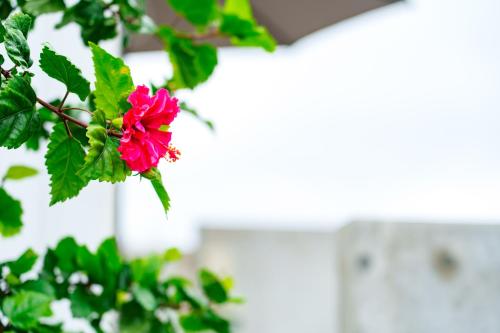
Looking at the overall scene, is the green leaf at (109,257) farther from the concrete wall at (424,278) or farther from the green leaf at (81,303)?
the concrete wall at (424,278)

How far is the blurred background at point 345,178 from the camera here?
81.7 inches

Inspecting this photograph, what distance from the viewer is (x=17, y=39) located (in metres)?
0.47

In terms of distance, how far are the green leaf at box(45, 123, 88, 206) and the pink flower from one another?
0.08 m

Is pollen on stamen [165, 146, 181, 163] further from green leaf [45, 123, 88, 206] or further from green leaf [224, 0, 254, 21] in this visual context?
green leaf [224, 0, 254, 21]

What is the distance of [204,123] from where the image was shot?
2.96 ft

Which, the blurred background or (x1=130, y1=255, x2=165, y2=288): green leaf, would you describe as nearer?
(x1=130, y1=255, x2=165, y2=288): green leaf

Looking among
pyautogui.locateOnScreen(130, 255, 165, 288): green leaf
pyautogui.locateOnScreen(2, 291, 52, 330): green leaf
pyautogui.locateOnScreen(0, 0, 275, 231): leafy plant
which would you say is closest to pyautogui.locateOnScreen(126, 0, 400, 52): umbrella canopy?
pyautogui.locateOnScreen(130, 255, 165, 288): green leaf

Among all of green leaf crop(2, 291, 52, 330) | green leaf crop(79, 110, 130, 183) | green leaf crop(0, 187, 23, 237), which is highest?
green leaf crop(0, 187, 23, 237)

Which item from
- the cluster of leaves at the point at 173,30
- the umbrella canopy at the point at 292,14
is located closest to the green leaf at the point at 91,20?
the cluster of leaves at the point at 173,30

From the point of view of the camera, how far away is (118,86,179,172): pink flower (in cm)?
47

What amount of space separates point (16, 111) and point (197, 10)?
1.99 feet

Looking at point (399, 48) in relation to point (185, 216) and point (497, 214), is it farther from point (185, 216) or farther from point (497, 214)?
point (185, 216)

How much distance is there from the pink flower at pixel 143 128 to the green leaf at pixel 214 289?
0.58 meters

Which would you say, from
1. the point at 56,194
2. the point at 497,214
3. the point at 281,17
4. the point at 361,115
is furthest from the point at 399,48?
the point at 56,194
